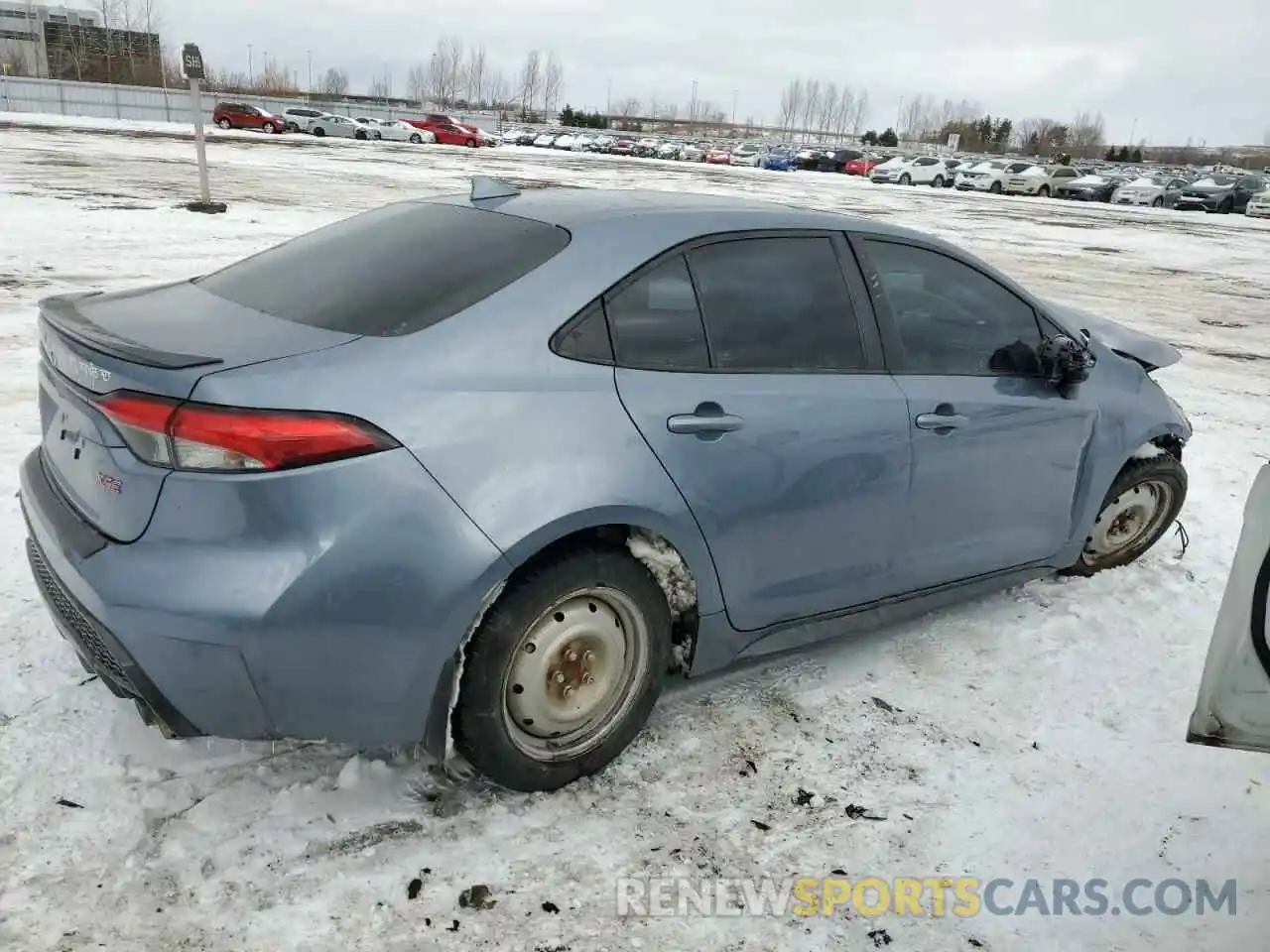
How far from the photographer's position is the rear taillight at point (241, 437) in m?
2.22

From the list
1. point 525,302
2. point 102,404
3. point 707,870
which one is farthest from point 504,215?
point 707,870

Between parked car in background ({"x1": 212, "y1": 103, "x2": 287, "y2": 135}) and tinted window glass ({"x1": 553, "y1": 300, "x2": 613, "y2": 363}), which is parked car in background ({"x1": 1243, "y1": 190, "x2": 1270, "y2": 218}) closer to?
tinted window glass ({"x1": 553, "y1": 300, "x2": 613, "y2": 363})

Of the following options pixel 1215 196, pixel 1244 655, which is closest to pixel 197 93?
pixel 1244 655

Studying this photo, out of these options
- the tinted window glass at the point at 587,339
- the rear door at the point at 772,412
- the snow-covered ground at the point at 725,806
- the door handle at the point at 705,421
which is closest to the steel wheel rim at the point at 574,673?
the snow-covered ground at the point at 725,806

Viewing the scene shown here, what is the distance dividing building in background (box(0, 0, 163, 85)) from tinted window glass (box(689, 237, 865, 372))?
246 feet

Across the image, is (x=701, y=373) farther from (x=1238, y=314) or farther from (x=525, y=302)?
(x=1238, y=314)

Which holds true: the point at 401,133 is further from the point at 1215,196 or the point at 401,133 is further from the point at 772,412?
the point at 772,412

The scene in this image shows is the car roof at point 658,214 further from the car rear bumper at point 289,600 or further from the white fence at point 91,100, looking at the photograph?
the white fence at point 91,100

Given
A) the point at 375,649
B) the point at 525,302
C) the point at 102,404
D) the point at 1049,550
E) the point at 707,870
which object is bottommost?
the point at 707,870

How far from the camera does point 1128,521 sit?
4.47 meters

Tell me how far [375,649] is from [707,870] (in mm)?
1051

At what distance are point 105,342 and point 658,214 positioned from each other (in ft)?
5.34

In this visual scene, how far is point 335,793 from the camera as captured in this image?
2.73 meters

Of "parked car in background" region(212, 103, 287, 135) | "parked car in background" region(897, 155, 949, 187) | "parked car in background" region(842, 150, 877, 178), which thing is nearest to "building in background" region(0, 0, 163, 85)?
"parked car in background" region(212, 103, 287, 135)
